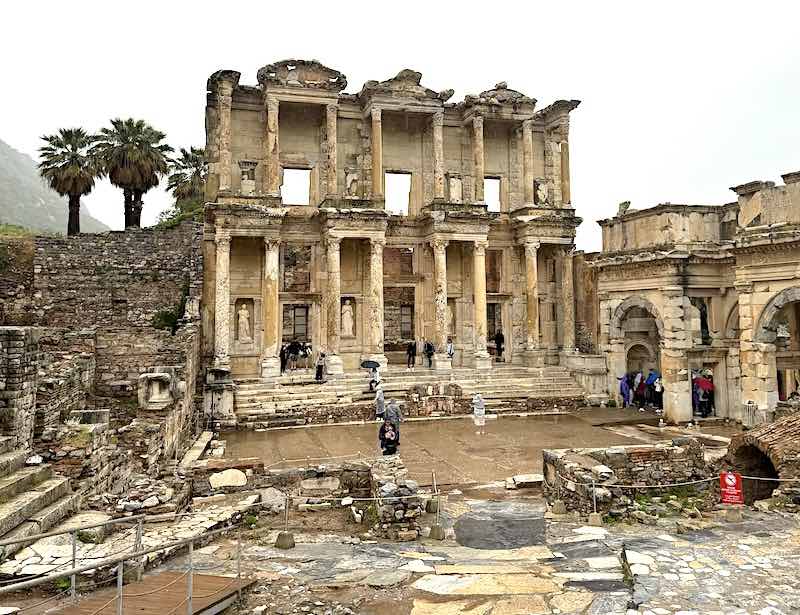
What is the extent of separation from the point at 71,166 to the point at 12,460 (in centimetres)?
2514

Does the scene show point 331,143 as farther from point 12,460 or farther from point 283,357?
point 12,460

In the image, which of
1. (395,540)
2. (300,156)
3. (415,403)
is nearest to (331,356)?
(415,403)

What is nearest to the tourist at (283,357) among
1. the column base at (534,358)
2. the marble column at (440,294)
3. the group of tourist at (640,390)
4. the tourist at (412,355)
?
the tourist at (412,355)

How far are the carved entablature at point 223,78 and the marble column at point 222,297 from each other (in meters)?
6.31

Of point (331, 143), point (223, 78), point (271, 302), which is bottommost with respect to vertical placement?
point (271, 302)

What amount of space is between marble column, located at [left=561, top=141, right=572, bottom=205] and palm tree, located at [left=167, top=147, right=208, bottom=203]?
21058mm

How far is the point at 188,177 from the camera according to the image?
37594 mm

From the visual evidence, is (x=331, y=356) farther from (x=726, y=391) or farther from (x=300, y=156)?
(x=726, y=391)

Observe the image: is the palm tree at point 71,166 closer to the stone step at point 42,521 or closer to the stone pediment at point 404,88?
the stone pediment at point 404,88

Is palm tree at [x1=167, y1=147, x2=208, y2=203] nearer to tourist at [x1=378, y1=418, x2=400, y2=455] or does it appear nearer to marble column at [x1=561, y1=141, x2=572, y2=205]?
marble column at [x1=561, y1=141, x2=572, y2=205]

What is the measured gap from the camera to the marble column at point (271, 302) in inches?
919

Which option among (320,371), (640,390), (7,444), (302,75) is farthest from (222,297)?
(640,390)

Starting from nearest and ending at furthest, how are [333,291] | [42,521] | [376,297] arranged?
1. [42,521]
2. [333,291]
3. [376,297]

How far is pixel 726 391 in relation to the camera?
19.5 metres
